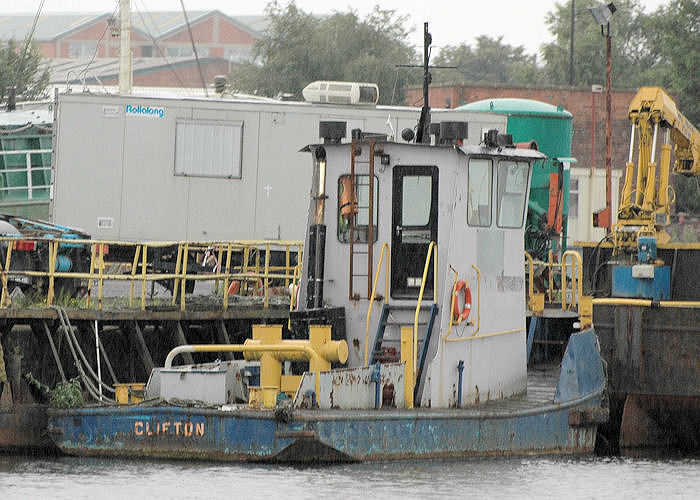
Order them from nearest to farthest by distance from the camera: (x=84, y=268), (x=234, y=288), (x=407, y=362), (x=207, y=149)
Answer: (x=407, y=362) → (x=84, y=268) → (x=234, y=288) → (x=207, y=149)

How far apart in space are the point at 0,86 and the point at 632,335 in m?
33.4

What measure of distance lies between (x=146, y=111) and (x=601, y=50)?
136 feet

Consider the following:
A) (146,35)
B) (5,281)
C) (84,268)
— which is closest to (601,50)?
(84,268)

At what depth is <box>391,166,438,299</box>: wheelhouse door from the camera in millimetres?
15883

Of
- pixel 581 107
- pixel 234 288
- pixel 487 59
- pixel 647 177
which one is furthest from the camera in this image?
pixel 487 59

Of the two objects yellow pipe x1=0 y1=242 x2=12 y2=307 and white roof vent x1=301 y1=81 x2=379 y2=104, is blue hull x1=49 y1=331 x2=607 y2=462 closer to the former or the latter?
yellow pipe x1=0 y1=242 x2=12 y2=307

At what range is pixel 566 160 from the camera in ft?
89.5

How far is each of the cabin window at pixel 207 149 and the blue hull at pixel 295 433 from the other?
9.56 metres

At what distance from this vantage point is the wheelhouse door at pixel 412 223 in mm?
15883

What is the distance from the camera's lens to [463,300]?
15.8 meters

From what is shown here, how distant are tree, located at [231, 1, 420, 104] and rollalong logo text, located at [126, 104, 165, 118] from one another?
1220 inches

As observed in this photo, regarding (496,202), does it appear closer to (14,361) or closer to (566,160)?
(14,361)

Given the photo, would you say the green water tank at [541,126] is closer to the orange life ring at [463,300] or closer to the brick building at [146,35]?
the orange life ring at [463,300]

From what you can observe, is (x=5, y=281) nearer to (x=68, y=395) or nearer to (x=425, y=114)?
(x=68, y=395)
